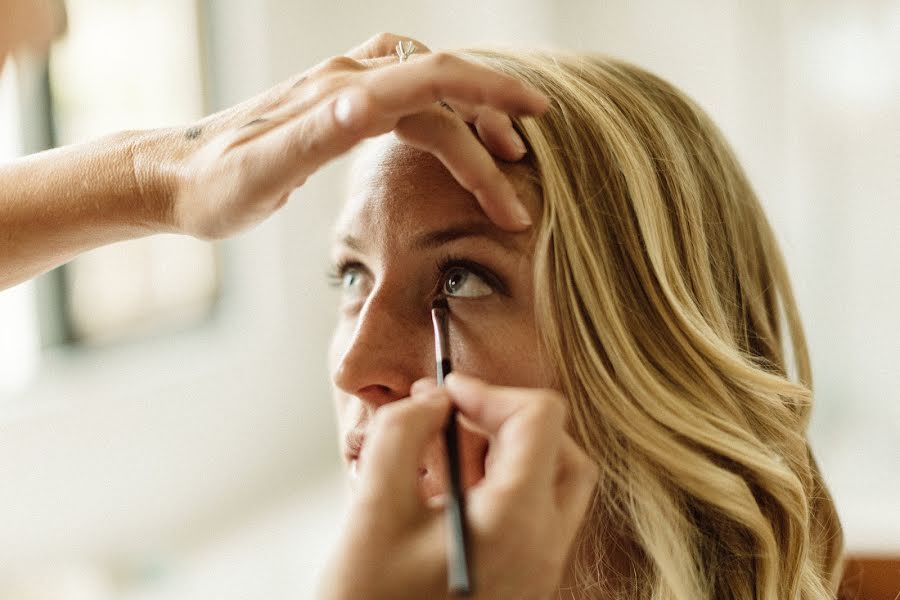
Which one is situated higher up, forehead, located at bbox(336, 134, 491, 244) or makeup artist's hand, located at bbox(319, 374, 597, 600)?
forehead, located at bbox(336, 134, 491, 244)

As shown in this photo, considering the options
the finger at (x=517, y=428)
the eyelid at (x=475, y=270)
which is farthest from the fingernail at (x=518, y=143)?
the finger at (x=517, y=428)

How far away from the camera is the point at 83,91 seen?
244 cm

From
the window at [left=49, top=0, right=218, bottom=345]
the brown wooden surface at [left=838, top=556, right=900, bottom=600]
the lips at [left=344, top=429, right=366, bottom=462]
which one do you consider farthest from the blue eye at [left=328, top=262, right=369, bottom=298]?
the window at [left=49, top=0, right=218, bottom=345]

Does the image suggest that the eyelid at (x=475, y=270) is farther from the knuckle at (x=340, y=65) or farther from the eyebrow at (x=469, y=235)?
the knuckle at (x=340, y=65)

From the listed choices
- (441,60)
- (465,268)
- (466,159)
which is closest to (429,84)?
(441,60)

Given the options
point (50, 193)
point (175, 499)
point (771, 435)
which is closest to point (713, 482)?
point (771, 435)

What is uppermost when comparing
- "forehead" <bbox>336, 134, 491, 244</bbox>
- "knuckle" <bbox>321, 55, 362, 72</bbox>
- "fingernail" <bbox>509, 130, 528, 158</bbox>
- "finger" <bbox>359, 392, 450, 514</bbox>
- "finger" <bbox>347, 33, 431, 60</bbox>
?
"finger" <bbox>347, 33, 431, 60</bbox>

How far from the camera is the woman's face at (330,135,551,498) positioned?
93cm

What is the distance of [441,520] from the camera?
60cm

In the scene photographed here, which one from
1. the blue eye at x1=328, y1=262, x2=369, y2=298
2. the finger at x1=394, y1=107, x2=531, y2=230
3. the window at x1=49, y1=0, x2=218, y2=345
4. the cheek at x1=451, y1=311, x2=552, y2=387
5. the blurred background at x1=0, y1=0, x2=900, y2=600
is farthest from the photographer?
the window at x1=49, y1=0, x2=218, y2=345

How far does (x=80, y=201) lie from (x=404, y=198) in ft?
1.14

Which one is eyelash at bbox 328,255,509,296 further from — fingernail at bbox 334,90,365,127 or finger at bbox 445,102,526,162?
fingernail at bbox 334,90,365,127

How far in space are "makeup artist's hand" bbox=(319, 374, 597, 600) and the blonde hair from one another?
32 cm

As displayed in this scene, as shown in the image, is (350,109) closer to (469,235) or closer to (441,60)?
(441,60)
